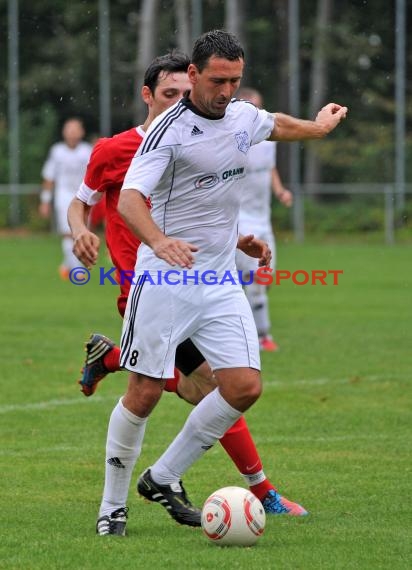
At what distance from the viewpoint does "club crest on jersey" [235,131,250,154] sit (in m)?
5.79

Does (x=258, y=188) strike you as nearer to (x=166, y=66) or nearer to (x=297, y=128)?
(x=166, y=66)

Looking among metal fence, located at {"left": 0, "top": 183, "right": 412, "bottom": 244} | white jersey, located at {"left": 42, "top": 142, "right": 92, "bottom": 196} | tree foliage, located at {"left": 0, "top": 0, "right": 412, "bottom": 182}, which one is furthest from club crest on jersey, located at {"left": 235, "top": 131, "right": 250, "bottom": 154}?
tree foliage, located at {"left": 0, "top": 0, "right": 412, "bottom": 182}

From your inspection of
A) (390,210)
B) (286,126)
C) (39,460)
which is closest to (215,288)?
(286,126)

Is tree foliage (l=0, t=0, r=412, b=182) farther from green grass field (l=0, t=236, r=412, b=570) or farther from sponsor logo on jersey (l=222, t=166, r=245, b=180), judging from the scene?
sponsor logo on jersey (l=222, t=166, r=245, b=180)

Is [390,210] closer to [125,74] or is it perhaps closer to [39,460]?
[125,74]

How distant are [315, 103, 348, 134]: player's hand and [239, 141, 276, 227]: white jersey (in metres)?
6.38

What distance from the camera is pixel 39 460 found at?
24.8 ft

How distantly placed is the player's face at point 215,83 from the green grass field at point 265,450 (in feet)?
6.21

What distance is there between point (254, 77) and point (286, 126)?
29.9 m

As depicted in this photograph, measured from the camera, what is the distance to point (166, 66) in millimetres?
6621

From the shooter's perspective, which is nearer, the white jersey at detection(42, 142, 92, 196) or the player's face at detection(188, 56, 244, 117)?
the player's face at detection(188, 56, 244, 117)

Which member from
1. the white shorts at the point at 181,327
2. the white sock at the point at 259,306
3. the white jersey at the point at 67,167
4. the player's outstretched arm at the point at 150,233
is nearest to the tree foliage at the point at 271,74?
the white jersey at the point at 67,167

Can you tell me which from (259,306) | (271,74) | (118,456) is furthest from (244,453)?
(271,74)

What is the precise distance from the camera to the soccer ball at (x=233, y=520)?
5.59 m
